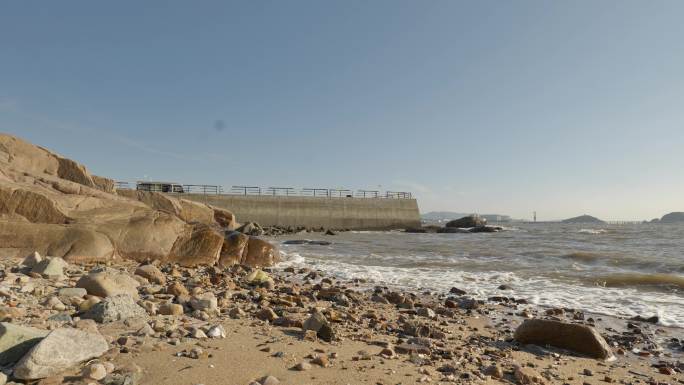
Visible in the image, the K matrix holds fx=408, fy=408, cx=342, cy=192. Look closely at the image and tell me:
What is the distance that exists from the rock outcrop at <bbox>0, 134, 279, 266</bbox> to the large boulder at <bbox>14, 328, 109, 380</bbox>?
746 cm

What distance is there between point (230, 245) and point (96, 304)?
8.08 metres

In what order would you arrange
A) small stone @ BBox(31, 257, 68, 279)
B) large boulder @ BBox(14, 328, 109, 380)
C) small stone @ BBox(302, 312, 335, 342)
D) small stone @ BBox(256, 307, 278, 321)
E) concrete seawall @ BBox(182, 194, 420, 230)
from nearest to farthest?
large boulder @ BBox(14, 328, 109, 380), small stone @ BBox(302, 312, 335, 342), small stone @ BBox(256, 307, 278, 321), small stone @ BBox(31, 257, 68, 279), concrete seawall @ BBox(182, 194, 420, 230)

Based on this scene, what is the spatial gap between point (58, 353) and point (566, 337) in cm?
575

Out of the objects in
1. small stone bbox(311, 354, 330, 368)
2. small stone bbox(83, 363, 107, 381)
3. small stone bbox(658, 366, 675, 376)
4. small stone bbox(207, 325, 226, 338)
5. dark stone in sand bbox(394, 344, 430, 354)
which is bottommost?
small stone bbox(658, 366, 675, 376)

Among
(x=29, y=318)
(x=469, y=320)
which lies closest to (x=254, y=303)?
(x=29, y=318)

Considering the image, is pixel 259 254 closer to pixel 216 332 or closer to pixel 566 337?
pixel 216 332

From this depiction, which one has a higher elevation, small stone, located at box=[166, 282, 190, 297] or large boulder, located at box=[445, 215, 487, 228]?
large boulder, located at box=[445, 215, 487, 228]

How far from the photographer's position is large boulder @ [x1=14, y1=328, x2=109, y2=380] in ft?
9.52

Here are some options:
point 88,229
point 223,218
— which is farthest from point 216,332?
point 223,218

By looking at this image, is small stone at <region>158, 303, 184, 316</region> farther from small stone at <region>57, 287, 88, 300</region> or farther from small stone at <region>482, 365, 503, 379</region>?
small stone at <region>482, 365, 503, 379</region>

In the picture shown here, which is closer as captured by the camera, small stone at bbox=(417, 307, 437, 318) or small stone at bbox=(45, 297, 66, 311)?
small stone at bbox=(45, 297, 66, 311)

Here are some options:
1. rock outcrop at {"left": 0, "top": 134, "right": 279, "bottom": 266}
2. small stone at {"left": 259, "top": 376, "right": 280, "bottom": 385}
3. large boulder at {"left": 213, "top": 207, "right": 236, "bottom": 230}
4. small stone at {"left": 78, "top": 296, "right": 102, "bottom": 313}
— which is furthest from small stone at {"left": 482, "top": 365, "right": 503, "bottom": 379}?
large boulder at {"left": 213, "top": 207, "right": 236, "bottom": 230}

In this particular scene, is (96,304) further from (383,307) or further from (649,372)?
(649,372)

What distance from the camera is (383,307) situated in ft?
24.9
